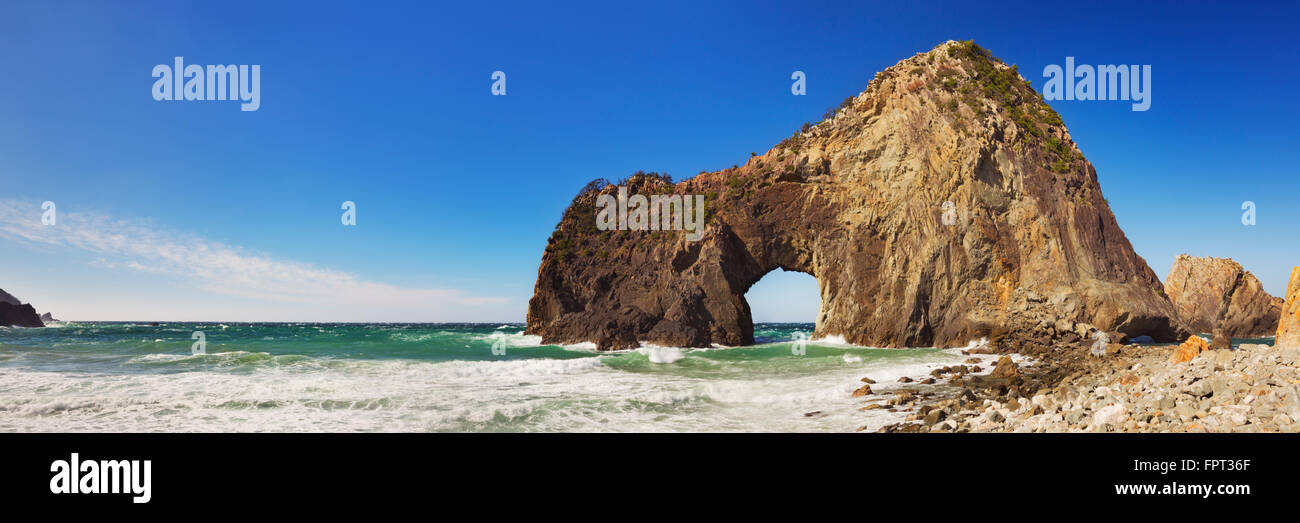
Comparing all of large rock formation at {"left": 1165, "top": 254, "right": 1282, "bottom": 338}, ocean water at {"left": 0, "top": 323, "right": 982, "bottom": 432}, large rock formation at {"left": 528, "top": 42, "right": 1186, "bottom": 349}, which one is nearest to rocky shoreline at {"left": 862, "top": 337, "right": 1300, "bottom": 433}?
ocean water at {"left": 0, "top": 323, "right": 982, "bottom": 432}

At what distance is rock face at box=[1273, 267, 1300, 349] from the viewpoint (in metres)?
11.3

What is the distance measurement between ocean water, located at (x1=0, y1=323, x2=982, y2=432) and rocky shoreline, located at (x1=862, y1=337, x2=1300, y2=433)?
1.26 m

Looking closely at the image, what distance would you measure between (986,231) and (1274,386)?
25978 mm

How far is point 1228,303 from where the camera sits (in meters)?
51.2

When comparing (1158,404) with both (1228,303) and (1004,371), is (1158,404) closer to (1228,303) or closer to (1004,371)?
(1004,371)

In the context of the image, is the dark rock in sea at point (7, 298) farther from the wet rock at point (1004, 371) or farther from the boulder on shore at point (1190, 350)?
the boulder on shore at point (1190, 350)

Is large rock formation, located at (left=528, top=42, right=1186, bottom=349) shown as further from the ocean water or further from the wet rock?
the wet rock

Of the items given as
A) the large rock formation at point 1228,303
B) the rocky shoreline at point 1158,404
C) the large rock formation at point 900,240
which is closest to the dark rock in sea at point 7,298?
the large rock formation at point 900,240

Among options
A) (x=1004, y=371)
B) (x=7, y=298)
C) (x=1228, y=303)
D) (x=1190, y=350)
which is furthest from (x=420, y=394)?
(x=7, y=298)

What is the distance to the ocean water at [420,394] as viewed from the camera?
10.0m

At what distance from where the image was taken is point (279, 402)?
11.8m

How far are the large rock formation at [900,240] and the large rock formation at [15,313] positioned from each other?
62.3m
